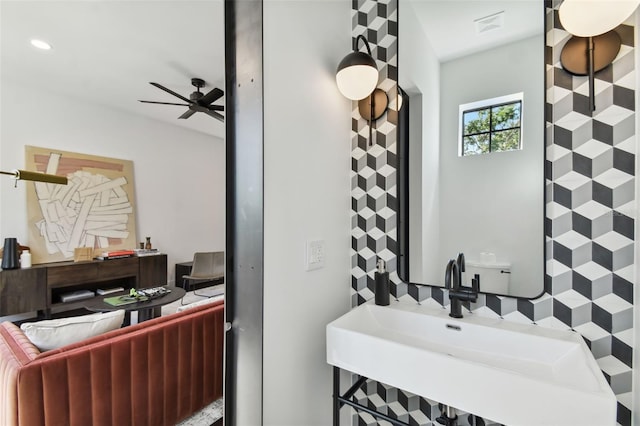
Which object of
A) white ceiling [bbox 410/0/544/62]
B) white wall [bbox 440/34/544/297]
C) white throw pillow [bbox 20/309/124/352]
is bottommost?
white throw pillow [bbox 20/309/124/352]

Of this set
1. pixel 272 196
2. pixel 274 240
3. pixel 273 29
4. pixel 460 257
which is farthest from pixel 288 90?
pixel 460 257

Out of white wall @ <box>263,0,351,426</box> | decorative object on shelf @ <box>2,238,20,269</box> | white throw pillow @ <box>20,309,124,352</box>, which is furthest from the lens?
decorative object on shelf @ <box>2,238,20,269</box>

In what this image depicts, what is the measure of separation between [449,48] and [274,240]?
45.8 inches

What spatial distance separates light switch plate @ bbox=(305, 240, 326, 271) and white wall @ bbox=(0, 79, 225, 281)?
5.06ft

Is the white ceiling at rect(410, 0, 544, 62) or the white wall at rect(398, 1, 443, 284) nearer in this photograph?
the white ceiling at rect(410, 0, 544, 62)

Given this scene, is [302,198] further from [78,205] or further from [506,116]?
[78,205]

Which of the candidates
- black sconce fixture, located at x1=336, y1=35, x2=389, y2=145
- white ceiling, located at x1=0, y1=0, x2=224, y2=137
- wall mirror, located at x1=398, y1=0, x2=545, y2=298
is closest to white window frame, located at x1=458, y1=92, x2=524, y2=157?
wall mirror, located at x1=398, y1=0, x2=545, y2=298

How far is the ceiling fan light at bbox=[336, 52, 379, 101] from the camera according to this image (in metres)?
1.23

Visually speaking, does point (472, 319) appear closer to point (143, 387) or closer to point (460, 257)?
point (460, 257)

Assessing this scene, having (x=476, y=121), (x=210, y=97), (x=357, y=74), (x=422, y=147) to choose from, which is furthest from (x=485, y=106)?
(x=210, y=97)

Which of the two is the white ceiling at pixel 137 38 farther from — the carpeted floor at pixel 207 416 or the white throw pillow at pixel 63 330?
the carpeted floor at pixel 207 416

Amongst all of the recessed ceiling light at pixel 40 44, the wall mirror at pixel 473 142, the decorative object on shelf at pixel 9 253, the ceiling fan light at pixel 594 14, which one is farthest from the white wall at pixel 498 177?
the decorative object on shelf at pixel 9 253

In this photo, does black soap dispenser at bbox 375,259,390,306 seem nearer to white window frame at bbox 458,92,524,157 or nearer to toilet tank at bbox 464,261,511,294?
toilet tank at bbox 464,261,511,294

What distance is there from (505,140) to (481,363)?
86 cm
